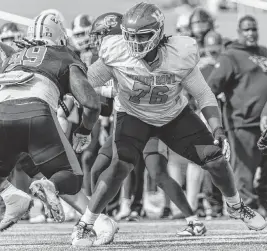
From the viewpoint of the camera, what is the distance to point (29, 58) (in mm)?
4797

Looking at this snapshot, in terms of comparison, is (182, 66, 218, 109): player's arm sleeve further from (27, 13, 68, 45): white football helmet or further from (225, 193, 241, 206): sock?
(27, 13, 68, 45): white football helmet

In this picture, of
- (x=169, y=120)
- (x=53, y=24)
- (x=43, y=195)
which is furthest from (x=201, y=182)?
(x=43, y=195)

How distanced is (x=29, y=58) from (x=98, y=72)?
2.51 ft

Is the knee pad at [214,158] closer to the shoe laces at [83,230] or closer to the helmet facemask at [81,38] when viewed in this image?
the shoe laces at [83,230]

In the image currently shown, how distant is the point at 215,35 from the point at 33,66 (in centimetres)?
442

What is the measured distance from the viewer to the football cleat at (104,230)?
5.49 meters

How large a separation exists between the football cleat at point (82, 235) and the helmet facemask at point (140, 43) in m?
1.14

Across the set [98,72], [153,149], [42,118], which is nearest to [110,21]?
[153,149]

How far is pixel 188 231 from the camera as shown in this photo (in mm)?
6148

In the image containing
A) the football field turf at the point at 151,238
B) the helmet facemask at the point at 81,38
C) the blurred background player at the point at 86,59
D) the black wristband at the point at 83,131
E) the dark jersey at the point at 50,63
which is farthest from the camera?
the helmet facemask at the point at 81,38

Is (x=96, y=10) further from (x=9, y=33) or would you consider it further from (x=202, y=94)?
(x=202, y=94)

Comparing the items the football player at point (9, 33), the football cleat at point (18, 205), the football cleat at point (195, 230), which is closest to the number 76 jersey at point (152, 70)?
the football cleat at point (195, 230)

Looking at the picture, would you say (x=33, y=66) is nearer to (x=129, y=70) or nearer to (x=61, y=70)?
(x=61, y=70)

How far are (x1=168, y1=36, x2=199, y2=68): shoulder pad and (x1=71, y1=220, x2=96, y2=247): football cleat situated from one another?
124 centimetres
